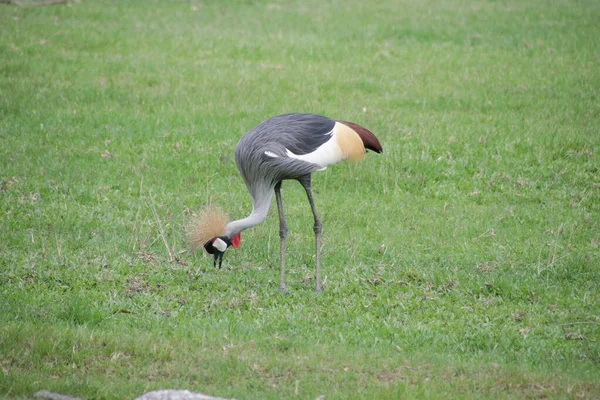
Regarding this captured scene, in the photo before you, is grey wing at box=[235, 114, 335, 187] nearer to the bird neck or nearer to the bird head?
the bird neck

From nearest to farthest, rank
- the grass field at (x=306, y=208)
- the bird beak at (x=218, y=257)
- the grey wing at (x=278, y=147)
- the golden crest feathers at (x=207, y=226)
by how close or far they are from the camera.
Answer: the grass field at (x=306, y=208) → the grey wing at (x=278, y=147) → the golden crest feathers at (x=207, y=226) → the bird beak at (x=218, y=257)

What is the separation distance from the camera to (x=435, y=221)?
9648mm

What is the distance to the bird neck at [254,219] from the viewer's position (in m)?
7.73

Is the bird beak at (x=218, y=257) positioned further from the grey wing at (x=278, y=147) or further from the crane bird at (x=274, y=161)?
the grey wing at (x=278, y=147)

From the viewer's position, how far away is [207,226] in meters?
7.70

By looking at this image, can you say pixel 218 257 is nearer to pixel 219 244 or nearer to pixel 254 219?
pixel 219 244

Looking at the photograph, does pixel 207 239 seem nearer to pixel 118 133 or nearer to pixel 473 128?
pixel 118 133

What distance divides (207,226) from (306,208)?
259cm

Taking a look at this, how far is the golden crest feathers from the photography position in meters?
7.69

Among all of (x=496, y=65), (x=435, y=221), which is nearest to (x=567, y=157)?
(x=435, y=221)

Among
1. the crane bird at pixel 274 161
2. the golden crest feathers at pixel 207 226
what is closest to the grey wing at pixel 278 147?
the crane bird at pixel 274 161

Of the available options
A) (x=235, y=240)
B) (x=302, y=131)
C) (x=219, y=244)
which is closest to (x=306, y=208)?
(x=235, y=240)

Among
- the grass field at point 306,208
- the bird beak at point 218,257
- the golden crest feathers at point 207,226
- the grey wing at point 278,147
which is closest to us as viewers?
the grass field at point 306,208

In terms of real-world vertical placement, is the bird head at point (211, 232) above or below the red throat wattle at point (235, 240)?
above
